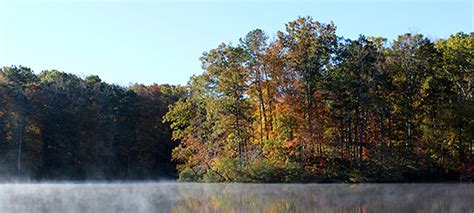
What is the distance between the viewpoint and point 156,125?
5375 centimetres

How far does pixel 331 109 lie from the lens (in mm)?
33344

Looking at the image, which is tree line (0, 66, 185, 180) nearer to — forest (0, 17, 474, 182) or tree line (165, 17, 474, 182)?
forest (0, 17, 474, 182)

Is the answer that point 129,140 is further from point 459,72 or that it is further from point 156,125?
point 459,72

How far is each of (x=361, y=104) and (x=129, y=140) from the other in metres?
26.2

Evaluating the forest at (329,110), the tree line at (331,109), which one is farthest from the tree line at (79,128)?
the tree line at (331,109)

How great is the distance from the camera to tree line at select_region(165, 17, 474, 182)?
32406mm

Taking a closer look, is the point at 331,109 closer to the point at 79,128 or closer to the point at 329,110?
the point at 329,110

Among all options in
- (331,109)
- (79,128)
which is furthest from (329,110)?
(79,128)

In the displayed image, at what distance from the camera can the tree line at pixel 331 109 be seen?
32406 millimetres

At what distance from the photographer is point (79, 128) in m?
48.8

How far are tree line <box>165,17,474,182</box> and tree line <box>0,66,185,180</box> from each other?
16.1m

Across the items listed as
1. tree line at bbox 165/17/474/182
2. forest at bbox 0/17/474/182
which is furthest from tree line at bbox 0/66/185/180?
tree line at bbox 165/17/474/182

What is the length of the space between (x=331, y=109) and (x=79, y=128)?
973 inches

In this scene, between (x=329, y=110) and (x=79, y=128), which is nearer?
(x=329, y=110)
